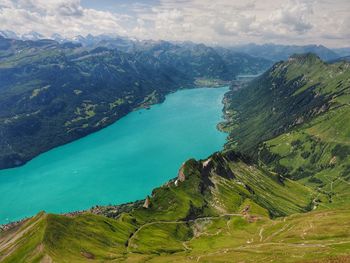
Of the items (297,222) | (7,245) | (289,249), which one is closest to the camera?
(289,249)

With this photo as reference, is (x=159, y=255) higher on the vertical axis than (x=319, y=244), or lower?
lower

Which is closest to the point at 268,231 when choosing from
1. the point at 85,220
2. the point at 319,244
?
the point at 319,244

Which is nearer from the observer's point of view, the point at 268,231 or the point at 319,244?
the point at 319,244

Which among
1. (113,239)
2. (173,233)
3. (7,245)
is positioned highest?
(7,245)

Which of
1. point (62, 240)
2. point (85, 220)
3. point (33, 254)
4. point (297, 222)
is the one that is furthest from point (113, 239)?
point (297, 222)

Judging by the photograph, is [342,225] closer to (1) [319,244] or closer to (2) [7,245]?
(1) [319,244]

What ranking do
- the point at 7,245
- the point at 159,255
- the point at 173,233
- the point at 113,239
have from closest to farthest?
1. the point at 7,245
2. the point at 159,255
3. the point at 113,239
4. the point at 173,233

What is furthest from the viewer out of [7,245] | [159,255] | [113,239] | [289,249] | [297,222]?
[297,222]

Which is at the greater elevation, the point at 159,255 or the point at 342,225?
the point at 342,225

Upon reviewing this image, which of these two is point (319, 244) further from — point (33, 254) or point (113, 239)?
point (33, 254)
